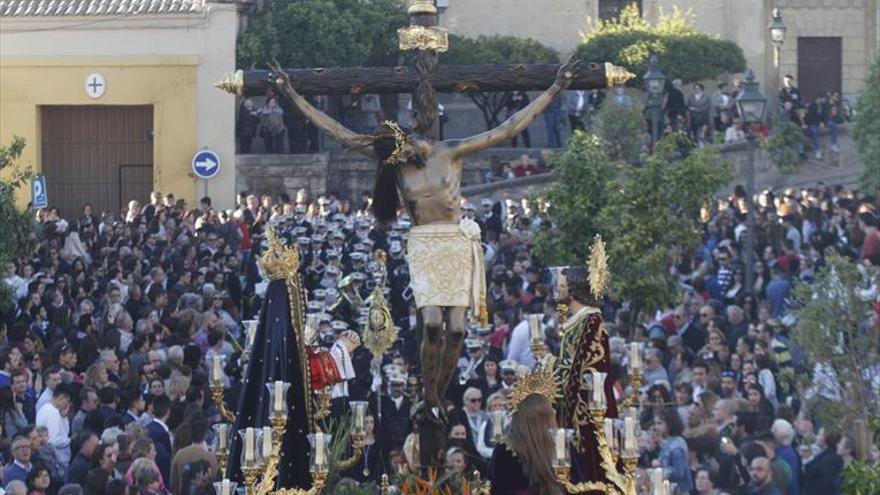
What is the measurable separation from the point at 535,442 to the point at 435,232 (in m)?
1.23

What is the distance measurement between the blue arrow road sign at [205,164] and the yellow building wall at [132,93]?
4.59 ft

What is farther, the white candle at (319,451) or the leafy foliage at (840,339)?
the leafy foliage at (840,339)

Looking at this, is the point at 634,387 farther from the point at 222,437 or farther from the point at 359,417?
the point at 222,437

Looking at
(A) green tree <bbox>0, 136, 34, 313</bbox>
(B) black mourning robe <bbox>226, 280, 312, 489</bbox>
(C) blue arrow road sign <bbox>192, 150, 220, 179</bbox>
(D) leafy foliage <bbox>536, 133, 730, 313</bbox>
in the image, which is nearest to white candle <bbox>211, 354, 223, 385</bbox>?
(B) black mourning robe <bbox>226, 280, 312, 489</bbox>

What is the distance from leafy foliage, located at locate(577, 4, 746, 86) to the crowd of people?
944 cm

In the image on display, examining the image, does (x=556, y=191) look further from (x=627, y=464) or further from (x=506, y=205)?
(x=627, y=464)

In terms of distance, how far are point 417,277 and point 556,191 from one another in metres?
13.7

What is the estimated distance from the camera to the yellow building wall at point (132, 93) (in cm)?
3916

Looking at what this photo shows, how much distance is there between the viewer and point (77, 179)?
40.7 m

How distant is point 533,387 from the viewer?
40.7 ft

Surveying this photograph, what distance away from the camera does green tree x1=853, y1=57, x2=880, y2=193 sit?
36.0m

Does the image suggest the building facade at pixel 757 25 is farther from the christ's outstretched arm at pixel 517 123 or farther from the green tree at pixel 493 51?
the christ's outstretched arm at pixel 517 123

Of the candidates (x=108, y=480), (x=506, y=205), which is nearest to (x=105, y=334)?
(x=108, y=480)

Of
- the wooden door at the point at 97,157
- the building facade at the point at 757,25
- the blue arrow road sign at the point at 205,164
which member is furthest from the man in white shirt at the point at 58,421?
the building facade at the point at 757,25
